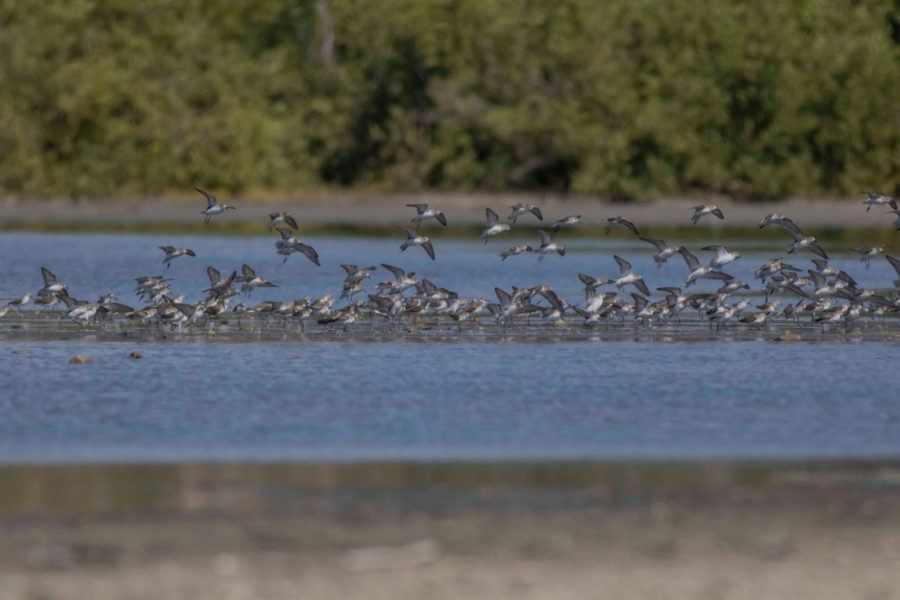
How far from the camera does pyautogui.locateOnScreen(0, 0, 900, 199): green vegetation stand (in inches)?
2292

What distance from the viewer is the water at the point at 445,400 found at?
12.8 metres

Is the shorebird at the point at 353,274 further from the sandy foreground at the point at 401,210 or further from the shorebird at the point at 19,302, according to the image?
the sandy foreground at the point at 401,210

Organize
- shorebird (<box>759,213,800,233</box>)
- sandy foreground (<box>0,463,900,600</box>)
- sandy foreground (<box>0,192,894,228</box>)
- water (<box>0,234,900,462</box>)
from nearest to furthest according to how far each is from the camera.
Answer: sandy foreground (<box>0,463,900,600</box>) → water (<box>0,234,900,462</box>) → shorebird (<box>759,213,800,233</box>) → sandy foreground (<box>0,192,894,228</box>)

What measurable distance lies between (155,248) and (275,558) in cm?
3217

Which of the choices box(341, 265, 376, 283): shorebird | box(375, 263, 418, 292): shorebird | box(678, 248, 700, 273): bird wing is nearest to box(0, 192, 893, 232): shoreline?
box(678, 248, 700, 273): bird wing

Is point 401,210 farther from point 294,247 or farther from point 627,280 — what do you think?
point 627,280

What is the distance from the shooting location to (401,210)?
59.4 m

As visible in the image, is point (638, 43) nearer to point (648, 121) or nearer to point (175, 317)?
point (648, 121)

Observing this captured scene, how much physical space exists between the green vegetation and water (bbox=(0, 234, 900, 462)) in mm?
38845

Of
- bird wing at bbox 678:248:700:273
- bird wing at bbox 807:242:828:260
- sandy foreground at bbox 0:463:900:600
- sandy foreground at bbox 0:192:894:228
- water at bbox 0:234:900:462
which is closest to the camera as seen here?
sandy foreground at bbox 0:463:900:600

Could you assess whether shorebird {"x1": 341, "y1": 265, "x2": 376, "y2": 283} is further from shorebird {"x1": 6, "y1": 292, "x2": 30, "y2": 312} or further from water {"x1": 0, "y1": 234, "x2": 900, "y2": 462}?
shorebird {"x1": 6, "y1": 292, "x2": 30, "y2": 312}

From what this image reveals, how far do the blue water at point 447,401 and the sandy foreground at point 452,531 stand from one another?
846mm

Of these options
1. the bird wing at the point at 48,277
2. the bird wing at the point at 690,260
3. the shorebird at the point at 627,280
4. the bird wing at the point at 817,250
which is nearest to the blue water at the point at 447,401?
the bird wing at the point at 690,260


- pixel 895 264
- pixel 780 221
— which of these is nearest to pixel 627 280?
pixel 780 221
